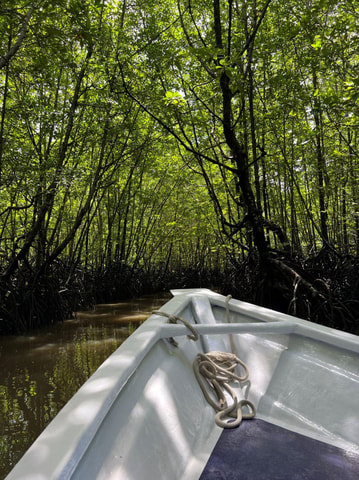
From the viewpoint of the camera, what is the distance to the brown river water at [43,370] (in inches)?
81.6

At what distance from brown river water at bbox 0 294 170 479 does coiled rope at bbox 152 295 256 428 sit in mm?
1127

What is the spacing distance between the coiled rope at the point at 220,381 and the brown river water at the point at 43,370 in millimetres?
1127

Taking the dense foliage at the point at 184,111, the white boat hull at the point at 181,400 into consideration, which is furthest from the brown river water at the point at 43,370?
the white boat hull at the point at 181,400

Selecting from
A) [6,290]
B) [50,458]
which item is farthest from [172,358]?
[6,290]

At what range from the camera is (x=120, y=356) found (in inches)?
50.5

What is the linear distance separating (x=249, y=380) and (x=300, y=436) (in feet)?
1.39

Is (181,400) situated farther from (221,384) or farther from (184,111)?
(184,111)

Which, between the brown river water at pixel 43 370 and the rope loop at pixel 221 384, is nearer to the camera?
the rope loop at pixel 221 384

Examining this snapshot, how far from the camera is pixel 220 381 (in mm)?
1648

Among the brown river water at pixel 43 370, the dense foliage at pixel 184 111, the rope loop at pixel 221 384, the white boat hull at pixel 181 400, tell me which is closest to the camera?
the white boat hull at pixel 181 400

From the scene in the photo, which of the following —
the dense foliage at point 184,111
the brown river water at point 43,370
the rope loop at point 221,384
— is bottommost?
Result: the brown river water at point 43,370

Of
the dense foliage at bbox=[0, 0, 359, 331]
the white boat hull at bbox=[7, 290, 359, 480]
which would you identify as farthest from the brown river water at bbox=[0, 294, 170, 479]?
the white boat hull at bbox=[7, 290, 359, 480]

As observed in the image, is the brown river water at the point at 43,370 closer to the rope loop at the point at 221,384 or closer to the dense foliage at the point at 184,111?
the dense foliage at the point at 184,111

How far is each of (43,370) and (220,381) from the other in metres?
2.37
